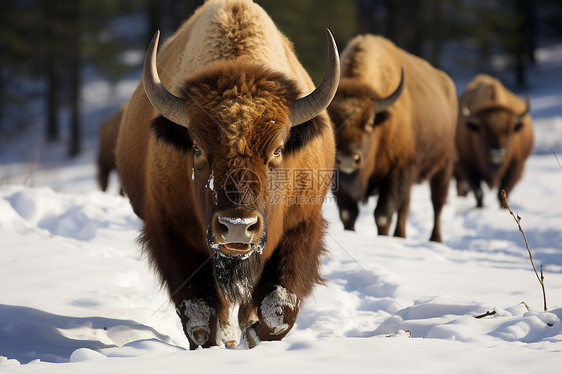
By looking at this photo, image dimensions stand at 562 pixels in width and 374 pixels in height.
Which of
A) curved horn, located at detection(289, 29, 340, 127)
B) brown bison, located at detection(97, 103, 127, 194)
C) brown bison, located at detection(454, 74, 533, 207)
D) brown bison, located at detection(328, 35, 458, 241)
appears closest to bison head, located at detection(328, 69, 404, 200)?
brown bison, located at detection(328, 35, 458, 241)

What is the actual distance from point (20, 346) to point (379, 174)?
17.1 ft

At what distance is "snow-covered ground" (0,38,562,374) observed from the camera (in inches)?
105

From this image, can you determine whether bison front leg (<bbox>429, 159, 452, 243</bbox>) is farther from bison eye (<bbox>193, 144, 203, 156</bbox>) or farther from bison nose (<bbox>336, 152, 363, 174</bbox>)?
bison eye (<bbox>193, 144, 203, 156</bbox>)

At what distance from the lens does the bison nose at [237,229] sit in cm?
313

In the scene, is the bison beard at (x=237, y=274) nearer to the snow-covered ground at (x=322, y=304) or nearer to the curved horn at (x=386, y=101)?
the snow-covered ground at (x=322, y=304)

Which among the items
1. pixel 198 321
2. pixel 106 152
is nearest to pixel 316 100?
pixel 198 321

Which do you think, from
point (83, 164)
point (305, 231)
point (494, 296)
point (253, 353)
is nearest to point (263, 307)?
point (305, 231)

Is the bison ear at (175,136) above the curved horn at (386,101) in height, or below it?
above

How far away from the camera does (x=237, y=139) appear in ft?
11.2

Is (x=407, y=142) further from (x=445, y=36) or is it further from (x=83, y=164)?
(x=445, y=36)

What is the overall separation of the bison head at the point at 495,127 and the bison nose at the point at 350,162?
5898 mm

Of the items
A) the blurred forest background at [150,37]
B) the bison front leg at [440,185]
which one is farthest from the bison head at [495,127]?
the blurred forest background at [150,37]

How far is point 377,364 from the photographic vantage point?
256 cm

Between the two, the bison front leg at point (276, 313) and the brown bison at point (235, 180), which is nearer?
the brown bison at point (235, 180)
